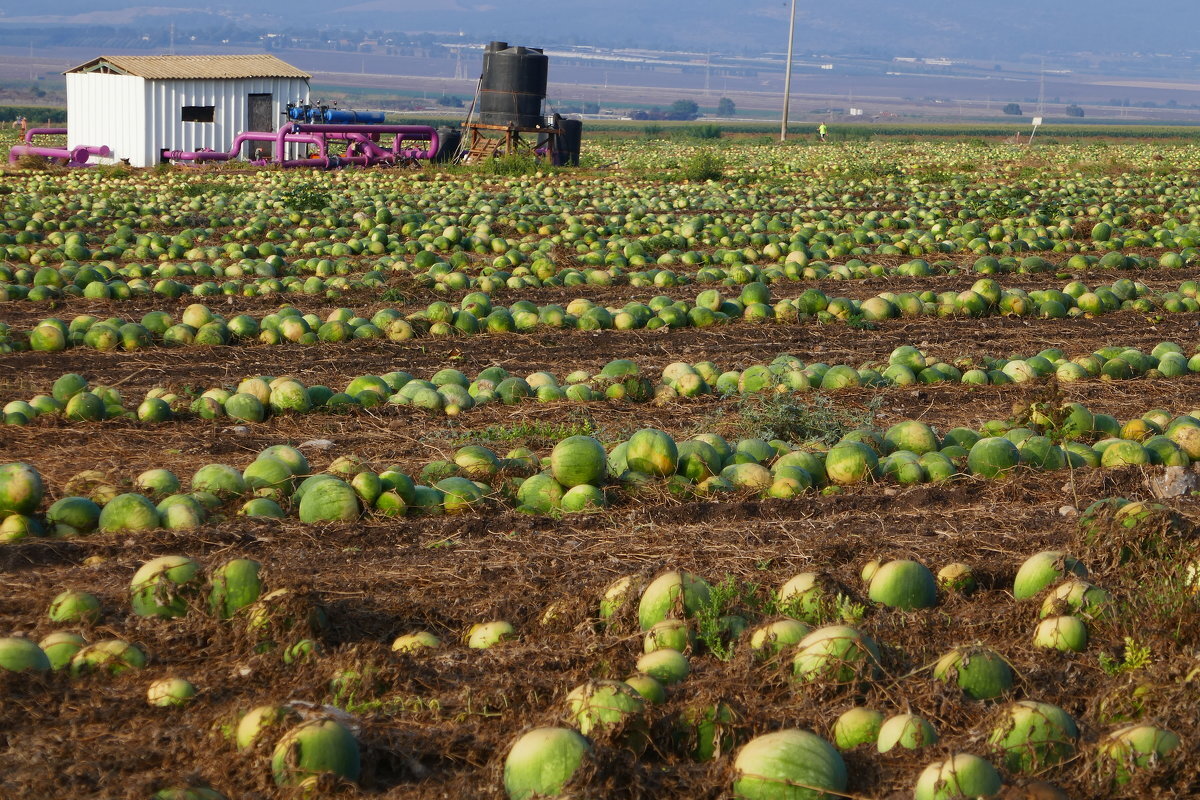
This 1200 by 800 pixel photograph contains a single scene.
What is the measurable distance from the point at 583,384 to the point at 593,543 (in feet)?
10.8

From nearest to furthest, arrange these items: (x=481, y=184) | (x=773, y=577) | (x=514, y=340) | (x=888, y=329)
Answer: (x=773, y=577) → (x=514, y=340) → (x=888, y=329) → (x=481, y=184)

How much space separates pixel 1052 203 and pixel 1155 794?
76.1 feet

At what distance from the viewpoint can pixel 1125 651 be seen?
4957mm

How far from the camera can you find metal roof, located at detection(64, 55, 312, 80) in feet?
116

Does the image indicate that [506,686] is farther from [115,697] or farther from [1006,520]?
[1006,520]

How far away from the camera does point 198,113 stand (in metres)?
A: 36.7

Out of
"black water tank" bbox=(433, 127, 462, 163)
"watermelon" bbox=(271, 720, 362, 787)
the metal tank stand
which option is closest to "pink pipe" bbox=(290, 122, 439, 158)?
"black water tank" bbox=(433, 127, 462, 163)

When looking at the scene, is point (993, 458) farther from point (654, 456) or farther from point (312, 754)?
point (312, 754)

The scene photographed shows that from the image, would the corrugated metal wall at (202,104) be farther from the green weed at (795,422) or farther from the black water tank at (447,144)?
the green weed at (795,422)

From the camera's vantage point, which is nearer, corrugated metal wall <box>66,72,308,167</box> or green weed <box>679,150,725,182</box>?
green weed <box>679,150,725,182</box>

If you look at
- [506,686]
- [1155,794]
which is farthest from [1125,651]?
[506,686]

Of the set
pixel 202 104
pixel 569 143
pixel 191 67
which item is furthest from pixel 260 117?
pixel 569 143

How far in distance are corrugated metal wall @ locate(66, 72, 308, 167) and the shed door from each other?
0.20 metres

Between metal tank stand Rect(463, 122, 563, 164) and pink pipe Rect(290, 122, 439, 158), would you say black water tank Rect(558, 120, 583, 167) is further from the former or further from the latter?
pink pipe Rect(290, 122, 439, 158)
